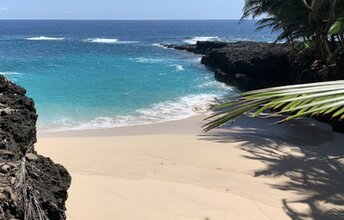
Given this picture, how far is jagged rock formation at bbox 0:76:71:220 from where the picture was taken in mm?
3217

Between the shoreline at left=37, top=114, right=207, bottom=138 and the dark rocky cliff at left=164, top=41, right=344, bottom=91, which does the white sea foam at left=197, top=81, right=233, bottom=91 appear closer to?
the dark rocky cliff at left=164, top=41, right=344, bottom=91

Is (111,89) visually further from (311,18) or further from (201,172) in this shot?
(201,172)

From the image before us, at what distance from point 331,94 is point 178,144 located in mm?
8793

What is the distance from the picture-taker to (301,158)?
9.15 m

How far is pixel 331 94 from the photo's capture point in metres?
1.69

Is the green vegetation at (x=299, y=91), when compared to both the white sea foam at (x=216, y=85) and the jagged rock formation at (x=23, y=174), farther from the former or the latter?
the white sea foam at (x=216, y=85)

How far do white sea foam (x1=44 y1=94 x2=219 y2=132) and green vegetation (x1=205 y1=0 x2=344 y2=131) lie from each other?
4054 mm

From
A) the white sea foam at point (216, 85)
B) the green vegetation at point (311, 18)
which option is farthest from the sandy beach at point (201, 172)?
the white sea foam at point (216, 85)

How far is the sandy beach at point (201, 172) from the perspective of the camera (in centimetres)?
627

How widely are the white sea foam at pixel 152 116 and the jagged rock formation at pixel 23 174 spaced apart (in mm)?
7959

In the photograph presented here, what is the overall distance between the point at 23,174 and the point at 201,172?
501cm

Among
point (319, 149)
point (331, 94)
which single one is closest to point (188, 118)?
point (319, 149)

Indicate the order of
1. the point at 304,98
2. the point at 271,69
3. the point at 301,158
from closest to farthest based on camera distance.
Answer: the point at 304,98, the point at 301,158, the point at 271,69

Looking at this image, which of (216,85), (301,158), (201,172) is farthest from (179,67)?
(201,172)
